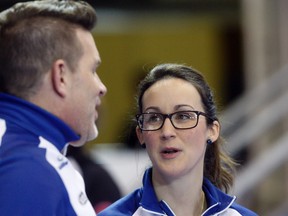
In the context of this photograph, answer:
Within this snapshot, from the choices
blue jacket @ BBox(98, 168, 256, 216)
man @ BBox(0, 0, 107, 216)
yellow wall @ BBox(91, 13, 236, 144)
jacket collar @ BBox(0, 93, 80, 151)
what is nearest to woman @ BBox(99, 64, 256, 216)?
blue jacket @ BBox(98, 168, 256, 216)

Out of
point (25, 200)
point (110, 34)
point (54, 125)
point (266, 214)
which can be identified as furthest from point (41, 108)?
point (110, 34)

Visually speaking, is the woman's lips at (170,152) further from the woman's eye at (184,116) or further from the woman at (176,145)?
the woman's eye at (184,116)

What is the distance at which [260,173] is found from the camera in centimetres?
566

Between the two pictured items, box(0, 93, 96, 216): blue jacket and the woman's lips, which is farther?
the woman's lips

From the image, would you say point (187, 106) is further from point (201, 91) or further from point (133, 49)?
point (133, 49)

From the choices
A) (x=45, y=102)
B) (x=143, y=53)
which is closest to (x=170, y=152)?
(x=45, y=102)

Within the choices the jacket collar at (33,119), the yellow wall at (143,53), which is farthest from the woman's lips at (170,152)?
the yellow wall at (143,53)

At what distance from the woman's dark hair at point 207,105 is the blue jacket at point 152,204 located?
11cm

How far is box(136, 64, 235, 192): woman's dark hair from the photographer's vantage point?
3342mm

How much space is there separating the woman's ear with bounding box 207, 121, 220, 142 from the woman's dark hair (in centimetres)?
2

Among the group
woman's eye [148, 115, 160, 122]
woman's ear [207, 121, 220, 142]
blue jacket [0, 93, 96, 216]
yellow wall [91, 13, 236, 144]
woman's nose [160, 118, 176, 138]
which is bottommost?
yellow wall [91, 13, 236, 144]

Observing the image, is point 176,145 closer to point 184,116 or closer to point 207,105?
point 184,116

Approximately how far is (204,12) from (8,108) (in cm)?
996

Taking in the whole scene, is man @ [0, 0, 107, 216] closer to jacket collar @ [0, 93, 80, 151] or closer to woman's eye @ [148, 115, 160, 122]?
jacket collar @ [0, 93, 80, 151]
